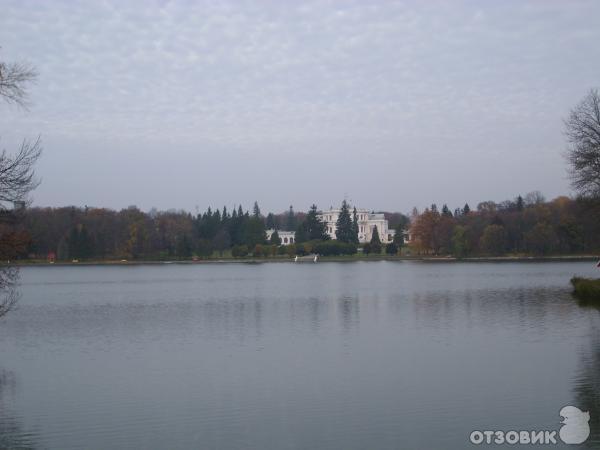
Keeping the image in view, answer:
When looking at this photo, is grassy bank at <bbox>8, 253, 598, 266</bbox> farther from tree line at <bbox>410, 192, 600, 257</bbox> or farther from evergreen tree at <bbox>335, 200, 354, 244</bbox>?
evergreen tree at <bbox>335, 200, 354, 244</bbox>

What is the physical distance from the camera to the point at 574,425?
1061 cm

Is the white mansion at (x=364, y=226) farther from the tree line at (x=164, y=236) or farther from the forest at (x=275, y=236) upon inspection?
the tree line at (x=164, y=236)

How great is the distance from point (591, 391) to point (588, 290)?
16638mm

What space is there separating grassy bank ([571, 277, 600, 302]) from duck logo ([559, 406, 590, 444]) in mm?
17342

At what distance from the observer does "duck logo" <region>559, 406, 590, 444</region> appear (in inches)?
396

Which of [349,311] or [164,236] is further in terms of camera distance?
[164,236]

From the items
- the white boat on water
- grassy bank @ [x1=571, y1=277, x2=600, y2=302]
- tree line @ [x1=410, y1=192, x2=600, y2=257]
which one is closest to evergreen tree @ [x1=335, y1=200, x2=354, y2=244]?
the white boat on water

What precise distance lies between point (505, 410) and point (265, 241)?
342 feet

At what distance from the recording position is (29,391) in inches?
560

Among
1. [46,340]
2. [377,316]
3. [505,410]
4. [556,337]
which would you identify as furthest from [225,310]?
[505,410]

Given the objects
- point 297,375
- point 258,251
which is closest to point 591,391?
point 297,375

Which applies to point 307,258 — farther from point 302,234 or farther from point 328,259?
point 302,234

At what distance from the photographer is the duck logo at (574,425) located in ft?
33.0

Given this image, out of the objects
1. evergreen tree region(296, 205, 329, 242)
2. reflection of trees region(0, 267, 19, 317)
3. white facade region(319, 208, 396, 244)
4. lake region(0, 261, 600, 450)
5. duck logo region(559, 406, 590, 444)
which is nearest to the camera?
duck logo region(559, 406, 590, 444)
